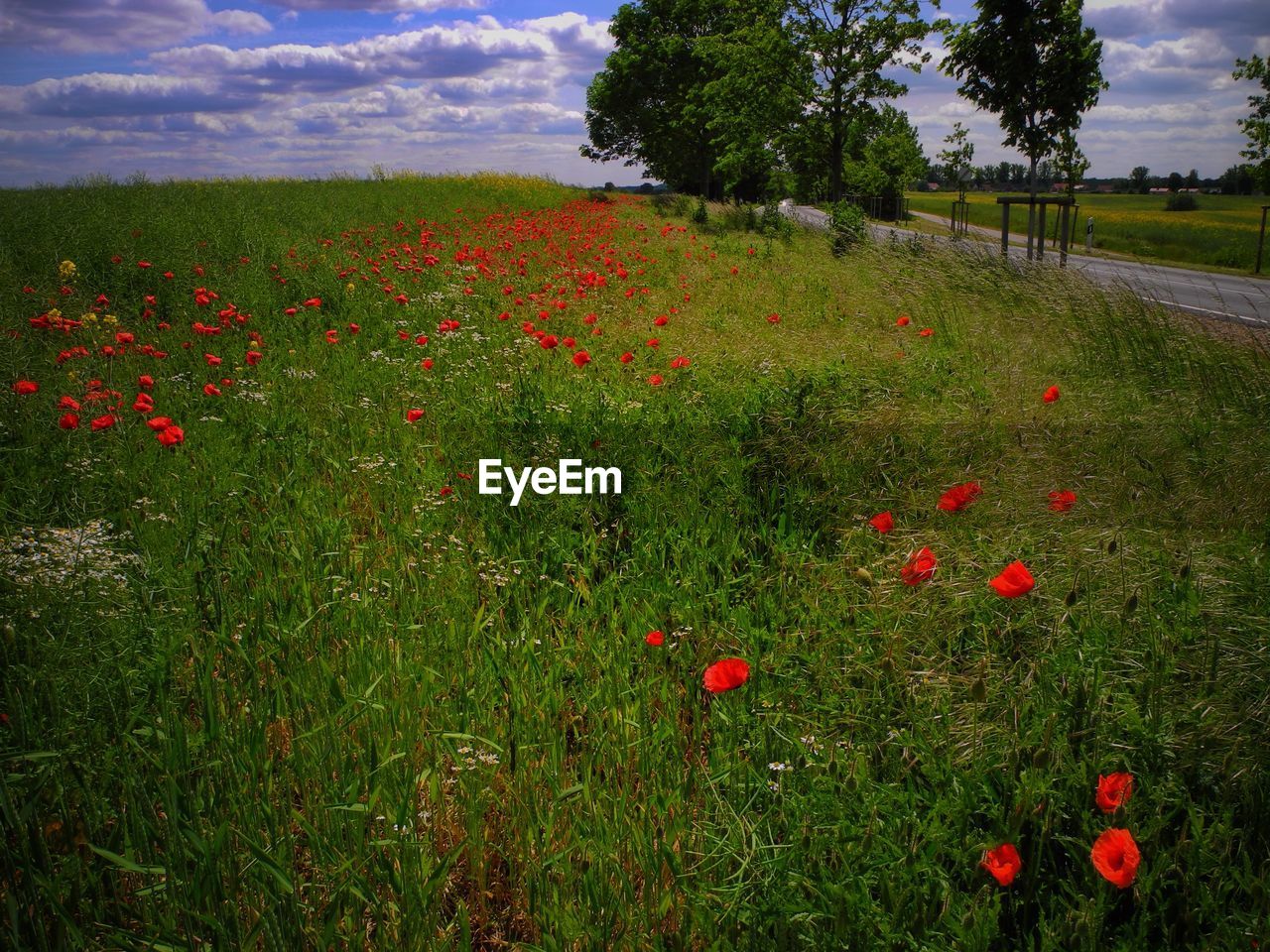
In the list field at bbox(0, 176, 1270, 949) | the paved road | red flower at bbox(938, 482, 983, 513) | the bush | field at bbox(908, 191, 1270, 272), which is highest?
field at bbox(908, 191, 1270, 272)

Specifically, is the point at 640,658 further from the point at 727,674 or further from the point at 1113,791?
the point at 1113,791

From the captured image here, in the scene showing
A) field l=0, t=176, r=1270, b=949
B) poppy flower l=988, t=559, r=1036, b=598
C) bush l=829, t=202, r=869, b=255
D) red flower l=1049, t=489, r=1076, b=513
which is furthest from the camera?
bush l=829, t=202, r=869, b=255

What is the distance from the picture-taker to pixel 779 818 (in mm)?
1735

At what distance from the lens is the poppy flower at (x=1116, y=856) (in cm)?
127

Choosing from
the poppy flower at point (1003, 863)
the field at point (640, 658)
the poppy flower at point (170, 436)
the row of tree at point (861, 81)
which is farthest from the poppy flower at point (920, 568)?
the row of tree at point (861, 81)

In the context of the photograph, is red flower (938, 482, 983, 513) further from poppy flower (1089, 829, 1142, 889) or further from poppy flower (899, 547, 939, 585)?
poppy flower (1089, 829, 1142, 889)

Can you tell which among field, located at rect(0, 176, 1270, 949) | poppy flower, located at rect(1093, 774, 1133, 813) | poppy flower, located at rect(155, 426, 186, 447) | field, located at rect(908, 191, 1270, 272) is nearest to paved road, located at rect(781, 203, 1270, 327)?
field, located at rect(0, 176, 1270, 949)

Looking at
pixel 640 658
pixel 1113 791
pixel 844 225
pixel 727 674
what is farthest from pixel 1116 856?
pixel 844 225

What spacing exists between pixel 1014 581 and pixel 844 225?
47.4 ft

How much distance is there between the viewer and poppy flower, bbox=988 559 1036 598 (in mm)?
1647

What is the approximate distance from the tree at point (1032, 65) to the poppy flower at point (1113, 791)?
58.6 feet

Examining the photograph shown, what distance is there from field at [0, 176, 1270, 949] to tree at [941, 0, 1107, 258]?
15.0 meters

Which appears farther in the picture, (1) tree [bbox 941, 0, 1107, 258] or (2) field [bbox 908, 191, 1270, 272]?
(2) field [bbox 908, 191, 1270, 272]

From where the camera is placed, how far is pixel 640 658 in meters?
2.44
